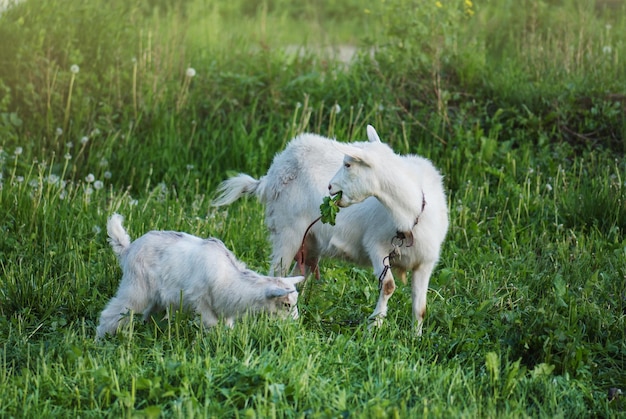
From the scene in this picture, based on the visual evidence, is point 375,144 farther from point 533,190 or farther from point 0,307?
point 533,190

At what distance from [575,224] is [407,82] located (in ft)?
8.78

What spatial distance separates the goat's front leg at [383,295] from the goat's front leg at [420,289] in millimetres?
174

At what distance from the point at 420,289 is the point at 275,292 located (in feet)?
3.27

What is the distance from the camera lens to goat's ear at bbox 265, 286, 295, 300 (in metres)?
5.07

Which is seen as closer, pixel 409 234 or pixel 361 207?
pixel 409 234

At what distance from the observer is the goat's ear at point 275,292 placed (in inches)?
200

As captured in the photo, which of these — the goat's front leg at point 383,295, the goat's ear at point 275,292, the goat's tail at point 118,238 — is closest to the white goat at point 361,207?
the goat's front leg at point 383,295

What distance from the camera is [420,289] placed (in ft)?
18.5

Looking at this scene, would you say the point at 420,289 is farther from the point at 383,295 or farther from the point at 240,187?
the point at 240,187

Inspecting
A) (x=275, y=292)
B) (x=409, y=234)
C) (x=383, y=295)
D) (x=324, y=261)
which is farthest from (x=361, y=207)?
(x=324, y=261)

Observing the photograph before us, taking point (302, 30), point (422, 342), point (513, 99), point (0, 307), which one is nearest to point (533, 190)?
point (513, 99)

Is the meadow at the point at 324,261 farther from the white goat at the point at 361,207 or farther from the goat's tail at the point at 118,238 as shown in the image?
the goat's tail at the point at 118,238

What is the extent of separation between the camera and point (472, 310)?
5.83 m

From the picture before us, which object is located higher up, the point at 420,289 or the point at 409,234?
the point at 409,234
